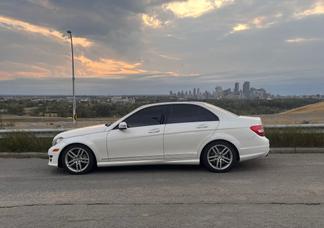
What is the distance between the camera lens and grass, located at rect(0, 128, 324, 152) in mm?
12023

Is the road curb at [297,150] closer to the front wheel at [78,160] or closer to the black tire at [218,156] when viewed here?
the black tire at [218,156]

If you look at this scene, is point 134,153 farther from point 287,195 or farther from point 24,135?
point 24,135

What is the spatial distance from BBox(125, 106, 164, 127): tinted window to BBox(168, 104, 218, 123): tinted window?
232mm

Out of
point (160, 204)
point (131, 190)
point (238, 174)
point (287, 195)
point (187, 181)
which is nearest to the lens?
point (160, 204)

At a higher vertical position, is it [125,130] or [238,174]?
[125,130]

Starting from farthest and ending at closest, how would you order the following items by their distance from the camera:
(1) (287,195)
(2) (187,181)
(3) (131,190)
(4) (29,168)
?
1. (4) (29,168)
2. (2) (187,181)
3. (3) (131,190)
4. (1) (287,195)

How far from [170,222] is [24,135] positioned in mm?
8288

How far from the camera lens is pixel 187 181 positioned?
26.6ft

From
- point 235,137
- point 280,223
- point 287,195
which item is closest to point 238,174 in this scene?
point 235,137

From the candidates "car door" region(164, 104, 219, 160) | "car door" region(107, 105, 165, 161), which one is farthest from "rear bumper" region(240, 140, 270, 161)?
"car door" region(107, 105, 165, 161)

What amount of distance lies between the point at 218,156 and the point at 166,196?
2.38 meters

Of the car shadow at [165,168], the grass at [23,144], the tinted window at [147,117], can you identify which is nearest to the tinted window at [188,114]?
the tinted window at [147,117]

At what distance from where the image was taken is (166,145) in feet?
29.7

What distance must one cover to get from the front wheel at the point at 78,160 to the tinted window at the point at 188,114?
6.06 feet
